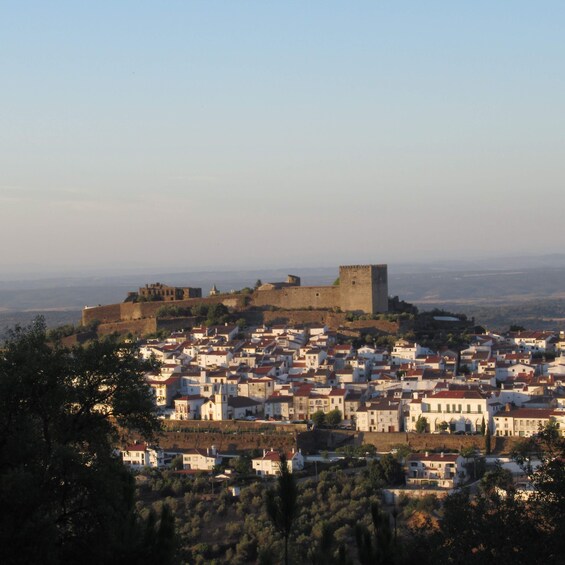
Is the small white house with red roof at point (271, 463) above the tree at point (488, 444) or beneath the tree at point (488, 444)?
beneath

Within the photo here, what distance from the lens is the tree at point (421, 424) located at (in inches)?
1227

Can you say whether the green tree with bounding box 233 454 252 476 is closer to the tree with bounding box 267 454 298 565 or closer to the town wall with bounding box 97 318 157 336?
the tree with bounding box 267 454 298 565

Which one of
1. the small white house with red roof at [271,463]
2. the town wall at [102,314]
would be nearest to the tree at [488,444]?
the small white house with red roof at [271,463]

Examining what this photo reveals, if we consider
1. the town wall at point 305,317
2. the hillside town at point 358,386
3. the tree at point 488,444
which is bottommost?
the tree at point 488,444

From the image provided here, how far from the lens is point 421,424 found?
3123 centimetres

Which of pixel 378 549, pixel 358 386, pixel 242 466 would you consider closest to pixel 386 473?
pixel 242 466

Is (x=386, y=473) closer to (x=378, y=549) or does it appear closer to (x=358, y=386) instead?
(x=358, y=386)

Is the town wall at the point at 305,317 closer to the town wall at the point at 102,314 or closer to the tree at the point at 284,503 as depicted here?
the town wall at the point at 102,314

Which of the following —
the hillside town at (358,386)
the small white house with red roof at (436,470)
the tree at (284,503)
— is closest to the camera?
the tree at (284,503)

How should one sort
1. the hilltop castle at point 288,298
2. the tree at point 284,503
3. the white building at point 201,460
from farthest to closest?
the hilltop castle at point 288,298, the white building at point 201,460, the tree at point 284,503

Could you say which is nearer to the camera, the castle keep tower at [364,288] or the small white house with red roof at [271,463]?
the small white house with red roof at [271,463]

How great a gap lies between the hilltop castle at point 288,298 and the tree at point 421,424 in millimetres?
14381

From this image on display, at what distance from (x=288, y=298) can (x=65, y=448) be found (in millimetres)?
38264

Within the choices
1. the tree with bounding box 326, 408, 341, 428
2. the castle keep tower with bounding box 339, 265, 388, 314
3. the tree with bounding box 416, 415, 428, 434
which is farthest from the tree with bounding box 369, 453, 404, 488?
the castle keep tower with bounding box 339, 265, 388, 314
